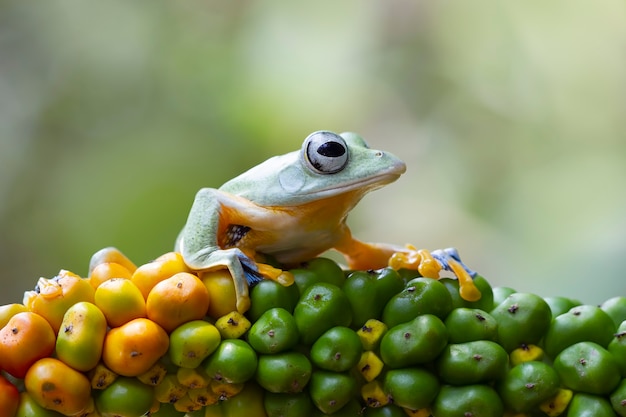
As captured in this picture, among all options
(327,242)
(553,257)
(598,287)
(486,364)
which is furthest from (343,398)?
(553,257)

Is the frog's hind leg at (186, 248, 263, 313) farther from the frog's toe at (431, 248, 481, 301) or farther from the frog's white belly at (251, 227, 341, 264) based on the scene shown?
the frog's toe at (431, 248, 481, 301)

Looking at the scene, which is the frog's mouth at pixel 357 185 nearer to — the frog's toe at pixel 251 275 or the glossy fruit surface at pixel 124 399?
the frog's toe at pixel 251 275

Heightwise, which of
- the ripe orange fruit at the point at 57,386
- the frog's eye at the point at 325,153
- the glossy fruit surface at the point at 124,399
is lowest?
the glossy fruit surface at the point at 124,399

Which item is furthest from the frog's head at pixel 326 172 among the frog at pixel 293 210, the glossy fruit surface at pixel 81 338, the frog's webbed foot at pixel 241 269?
the glossy fruit surface at pixel 81 338

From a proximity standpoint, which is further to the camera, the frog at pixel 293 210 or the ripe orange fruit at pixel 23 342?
the frog at pixel 293 210

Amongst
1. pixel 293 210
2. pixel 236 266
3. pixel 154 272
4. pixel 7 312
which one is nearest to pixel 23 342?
pixel 7 312

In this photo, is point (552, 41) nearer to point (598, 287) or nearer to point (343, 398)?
point (598, 287)
